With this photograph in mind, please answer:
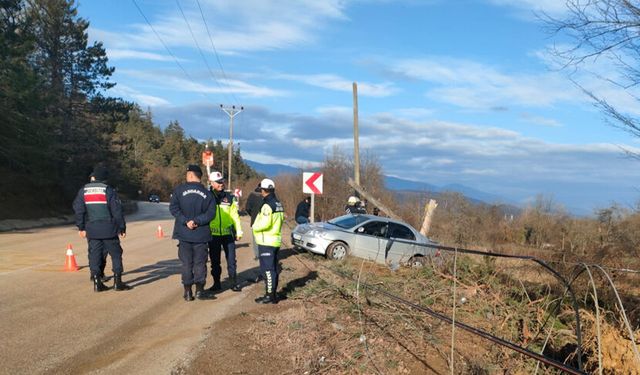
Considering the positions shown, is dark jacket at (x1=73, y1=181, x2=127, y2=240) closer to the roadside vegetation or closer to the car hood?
the car hood

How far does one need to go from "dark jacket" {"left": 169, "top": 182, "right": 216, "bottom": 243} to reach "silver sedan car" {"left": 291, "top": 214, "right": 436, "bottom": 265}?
6.59 metres

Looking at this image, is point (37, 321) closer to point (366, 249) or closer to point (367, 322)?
point (367, 322)

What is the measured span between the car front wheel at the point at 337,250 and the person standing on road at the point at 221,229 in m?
4.72

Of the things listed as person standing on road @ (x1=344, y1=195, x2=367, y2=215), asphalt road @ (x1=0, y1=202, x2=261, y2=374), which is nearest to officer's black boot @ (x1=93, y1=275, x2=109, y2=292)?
asphalt road @ (x1=0, y1=202, x2=261, y2=374)

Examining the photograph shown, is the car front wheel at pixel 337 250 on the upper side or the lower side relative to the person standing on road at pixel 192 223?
lower

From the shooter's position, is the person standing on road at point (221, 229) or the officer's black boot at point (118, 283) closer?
the officer's black boot at point (118, 283)

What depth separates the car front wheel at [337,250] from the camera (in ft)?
46.9

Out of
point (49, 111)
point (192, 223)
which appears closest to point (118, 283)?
point (192, 223)

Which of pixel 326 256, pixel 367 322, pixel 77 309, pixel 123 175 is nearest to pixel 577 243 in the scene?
pixel 326 256

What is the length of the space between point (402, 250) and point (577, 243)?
4.50 m

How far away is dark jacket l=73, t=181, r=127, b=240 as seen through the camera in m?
8.48

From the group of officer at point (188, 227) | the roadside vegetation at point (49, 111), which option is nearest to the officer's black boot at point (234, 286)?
the group of officer at point (188, 227)

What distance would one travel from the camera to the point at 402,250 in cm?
1480

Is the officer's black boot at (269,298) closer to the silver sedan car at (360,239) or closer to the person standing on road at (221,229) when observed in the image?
the person standing on road at (221,229)
